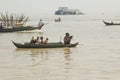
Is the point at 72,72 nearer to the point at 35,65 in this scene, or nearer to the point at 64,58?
the point at 35,65

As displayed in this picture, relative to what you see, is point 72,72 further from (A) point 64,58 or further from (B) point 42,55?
(B) point 42,55

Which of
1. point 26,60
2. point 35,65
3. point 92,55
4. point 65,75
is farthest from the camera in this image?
point 92,55

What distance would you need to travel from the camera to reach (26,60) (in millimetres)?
26109

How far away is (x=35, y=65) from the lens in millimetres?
23828

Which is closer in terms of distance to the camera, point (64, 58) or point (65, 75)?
point (65, 75)

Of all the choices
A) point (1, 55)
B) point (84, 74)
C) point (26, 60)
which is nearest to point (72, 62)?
point (26, 60)

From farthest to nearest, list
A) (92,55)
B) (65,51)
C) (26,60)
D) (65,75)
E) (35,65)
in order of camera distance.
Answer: (65,51), (92,55), (26,60), (35,65), (65,75)

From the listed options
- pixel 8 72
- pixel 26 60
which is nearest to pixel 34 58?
pixel 26 60

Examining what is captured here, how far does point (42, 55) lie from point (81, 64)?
203 inches

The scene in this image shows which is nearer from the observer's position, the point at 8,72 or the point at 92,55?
the point at 8,72

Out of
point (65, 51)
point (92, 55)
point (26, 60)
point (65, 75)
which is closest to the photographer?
point (65, 75)

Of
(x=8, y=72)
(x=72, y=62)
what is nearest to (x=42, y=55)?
(x=72, y=62)

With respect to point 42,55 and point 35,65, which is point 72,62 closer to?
point 35,65

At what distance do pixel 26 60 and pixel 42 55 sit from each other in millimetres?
2749
